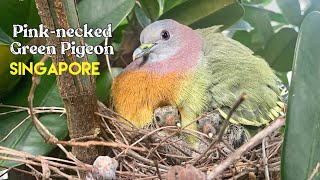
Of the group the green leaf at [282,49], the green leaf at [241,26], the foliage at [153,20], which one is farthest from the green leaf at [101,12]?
the green leaf at [282,49]

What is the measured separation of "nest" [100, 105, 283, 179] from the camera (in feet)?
2.77

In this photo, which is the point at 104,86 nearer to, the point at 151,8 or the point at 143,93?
the point at 143,93

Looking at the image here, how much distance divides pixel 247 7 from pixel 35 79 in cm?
76

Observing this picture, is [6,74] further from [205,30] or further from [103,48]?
[205,30]

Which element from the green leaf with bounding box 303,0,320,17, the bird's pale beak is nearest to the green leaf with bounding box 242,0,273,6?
the green leaf with bounding box 303,0,320,17

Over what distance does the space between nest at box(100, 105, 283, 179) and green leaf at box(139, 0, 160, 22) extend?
26 cm

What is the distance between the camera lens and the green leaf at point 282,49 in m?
1.29

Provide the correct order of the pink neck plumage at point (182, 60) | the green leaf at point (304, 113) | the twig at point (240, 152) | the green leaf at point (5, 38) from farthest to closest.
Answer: the pink neck plumage at point (182, 60) < the green leaf at point (5, 38) < the green leaf at point (304, 113) < the twig at point (240, 152)

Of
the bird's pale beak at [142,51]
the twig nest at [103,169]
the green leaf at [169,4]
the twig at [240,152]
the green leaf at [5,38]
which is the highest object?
the green leaf at [5,38]

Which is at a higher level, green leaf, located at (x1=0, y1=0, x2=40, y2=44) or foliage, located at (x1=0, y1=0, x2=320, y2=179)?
green leaf, located at (x1=0, y1=0, x2=40, y2=44)

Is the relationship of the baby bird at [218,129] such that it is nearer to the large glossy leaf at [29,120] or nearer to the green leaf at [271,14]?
the large glossy leaf at [29,120]

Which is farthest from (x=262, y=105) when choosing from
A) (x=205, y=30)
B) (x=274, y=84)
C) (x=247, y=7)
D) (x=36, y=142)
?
(x=36, y=142)

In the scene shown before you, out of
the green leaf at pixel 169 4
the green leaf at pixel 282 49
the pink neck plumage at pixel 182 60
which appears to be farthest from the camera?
the green leaf at pixel 282 49

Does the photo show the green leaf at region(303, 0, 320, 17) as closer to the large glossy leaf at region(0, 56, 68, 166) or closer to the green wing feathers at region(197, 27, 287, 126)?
the green wing feathers at region(197, 27, 287, 126)
